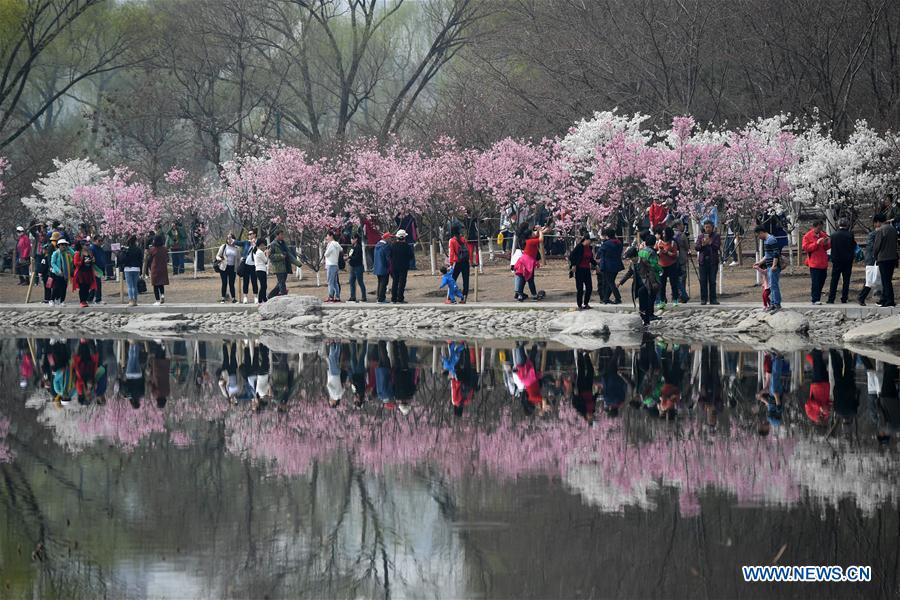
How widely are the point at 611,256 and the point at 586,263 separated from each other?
2.72 feet

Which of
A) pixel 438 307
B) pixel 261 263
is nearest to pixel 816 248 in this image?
pixel 438 307

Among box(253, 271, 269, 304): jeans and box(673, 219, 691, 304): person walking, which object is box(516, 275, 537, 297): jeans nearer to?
box(673, 219, 691, 304): person walking

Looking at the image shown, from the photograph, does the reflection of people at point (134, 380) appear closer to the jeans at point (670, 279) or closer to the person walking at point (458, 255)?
the person walking at point (458, 255)

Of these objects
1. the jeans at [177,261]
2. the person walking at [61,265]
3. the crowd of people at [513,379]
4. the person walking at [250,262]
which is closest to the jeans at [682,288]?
the crowd of people at [513,379]

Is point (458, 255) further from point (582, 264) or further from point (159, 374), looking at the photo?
point (159, 374)

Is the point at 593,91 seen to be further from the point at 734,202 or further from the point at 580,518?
the point at 580,518

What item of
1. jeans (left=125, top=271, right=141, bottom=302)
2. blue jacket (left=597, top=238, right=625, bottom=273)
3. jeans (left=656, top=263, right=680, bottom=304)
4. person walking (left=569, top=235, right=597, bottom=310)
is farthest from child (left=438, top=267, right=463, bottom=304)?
jeans (left=125, top=271, right=141, bottom=302)

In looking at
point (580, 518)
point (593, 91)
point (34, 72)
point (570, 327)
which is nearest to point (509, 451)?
point (580, 518)

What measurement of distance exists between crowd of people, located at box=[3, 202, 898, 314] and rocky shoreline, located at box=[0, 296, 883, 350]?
0.64 metres

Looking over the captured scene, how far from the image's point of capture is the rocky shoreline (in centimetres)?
2641

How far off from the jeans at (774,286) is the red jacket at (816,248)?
0.93 metres

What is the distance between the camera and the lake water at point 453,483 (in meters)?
9.21

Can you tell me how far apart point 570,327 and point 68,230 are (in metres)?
33.0

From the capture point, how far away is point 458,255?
101 ft
